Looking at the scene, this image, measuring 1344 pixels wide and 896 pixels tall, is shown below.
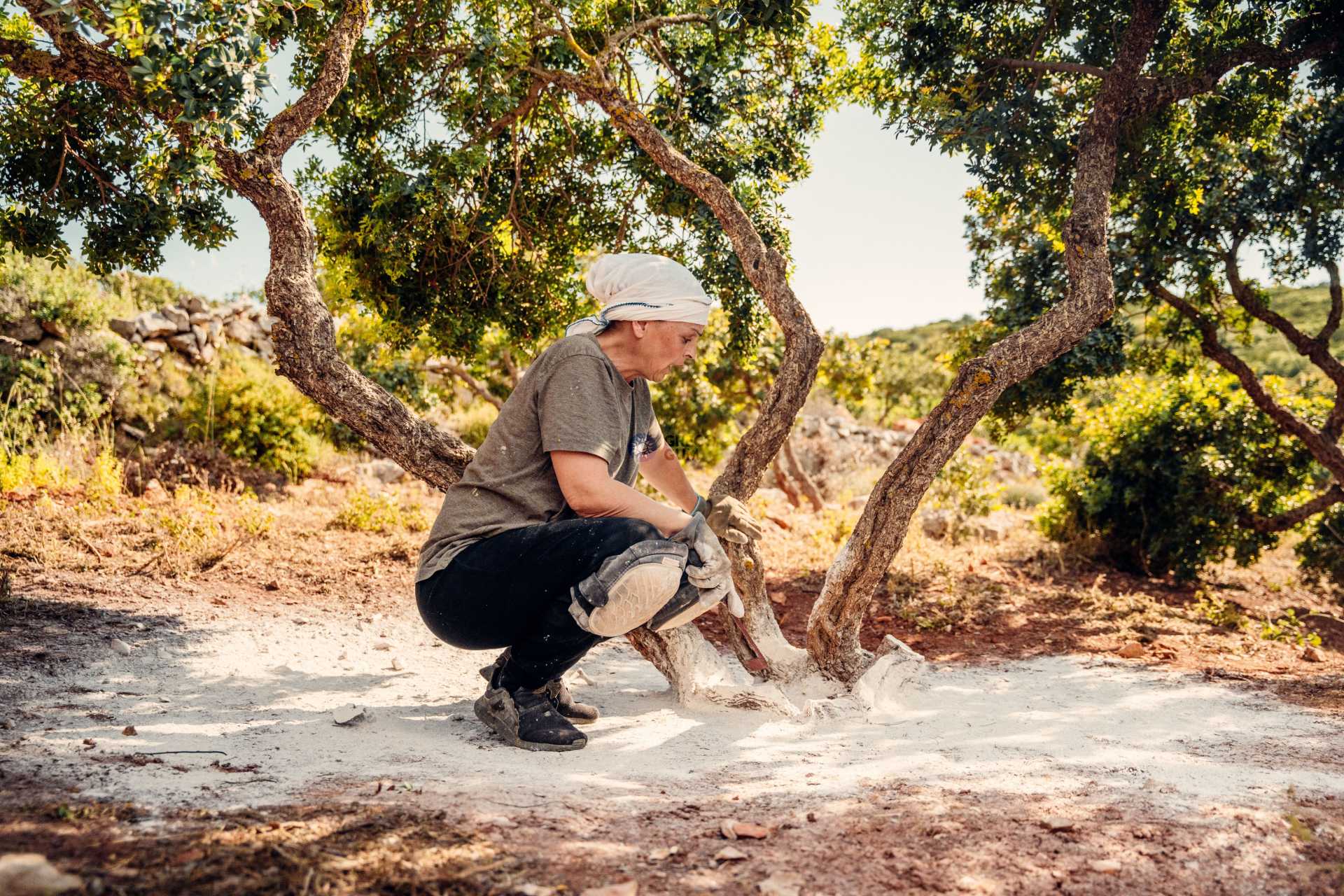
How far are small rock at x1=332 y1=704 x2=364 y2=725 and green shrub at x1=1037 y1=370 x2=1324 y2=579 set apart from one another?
6184 millimetres

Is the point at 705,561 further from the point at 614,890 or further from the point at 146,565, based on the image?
the point at 146,565

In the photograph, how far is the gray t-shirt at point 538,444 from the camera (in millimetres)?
2770

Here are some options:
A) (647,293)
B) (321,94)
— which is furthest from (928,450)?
(321,94)

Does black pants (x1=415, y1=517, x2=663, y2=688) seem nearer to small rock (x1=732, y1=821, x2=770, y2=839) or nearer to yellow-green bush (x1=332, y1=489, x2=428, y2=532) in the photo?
small rock (x1=732, y1=821, x2=770, y2=839)

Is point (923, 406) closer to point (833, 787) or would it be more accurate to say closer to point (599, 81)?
point (599, 81)

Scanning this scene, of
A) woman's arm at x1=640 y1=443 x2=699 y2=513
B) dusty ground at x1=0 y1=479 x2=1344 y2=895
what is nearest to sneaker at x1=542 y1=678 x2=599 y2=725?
dusty ground at x1=0 y1=479 x2=1344 y2=895

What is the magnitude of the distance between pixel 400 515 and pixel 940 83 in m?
4.77

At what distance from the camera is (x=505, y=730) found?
119 inches

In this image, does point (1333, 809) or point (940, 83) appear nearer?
point (1333, 809)

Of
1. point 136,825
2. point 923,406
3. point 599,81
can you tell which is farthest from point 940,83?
point 923,406

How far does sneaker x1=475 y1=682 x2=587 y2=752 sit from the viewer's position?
2.95m

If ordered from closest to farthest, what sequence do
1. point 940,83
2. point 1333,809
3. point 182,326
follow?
point 1333,809 < point 940,83 < point 182,326

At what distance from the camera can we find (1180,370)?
758 cm

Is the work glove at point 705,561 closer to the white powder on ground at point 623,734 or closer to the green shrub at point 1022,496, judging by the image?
the white powder on ground at point 623,734
